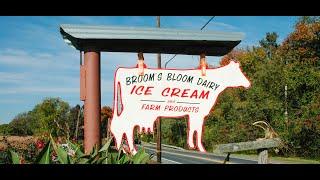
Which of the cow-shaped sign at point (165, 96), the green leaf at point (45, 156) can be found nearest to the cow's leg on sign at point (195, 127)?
the cow-shaped sign at point (165, 96)

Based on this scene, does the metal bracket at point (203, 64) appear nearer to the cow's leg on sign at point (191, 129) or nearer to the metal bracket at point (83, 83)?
the cow's leg on sign at point (191, 129)

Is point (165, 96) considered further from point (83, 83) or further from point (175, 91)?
point (83, 83)

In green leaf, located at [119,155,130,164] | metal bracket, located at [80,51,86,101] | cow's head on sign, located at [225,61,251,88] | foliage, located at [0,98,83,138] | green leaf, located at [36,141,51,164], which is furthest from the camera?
foliage, located at [0,98,83,138]

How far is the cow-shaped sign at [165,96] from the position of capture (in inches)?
253

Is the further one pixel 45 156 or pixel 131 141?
pixel 131 141

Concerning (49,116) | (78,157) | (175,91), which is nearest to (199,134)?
(175,91)

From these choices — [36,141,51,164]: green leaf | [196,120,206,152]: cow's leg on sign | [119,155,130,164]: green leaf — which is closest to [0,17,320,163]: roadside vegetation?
A: [196,120,206,152]: cow's leg on sign

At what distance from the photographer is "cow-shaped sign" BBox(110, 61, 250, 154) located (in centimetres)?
642

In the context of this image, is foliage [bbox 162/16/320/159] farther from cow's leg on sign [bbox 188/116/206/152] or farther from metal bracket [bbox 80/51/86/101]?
metal bracket [bbox 80/51/86/101]

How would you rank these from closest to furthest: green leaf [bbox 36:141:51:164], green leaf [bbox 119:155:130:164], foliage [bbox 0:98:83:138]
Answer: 1. green leaf [bbox 36:141:51:164]
2. green leaf [bbox 119:155:130:164]
3. foliage [bbox 0:98:83:138]

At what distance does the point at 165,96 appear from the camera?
6422 millimetres

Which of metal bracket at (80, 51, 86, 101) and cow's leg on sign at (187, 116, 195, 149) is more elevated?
metal bracket at (80, 51, 86, 101)
